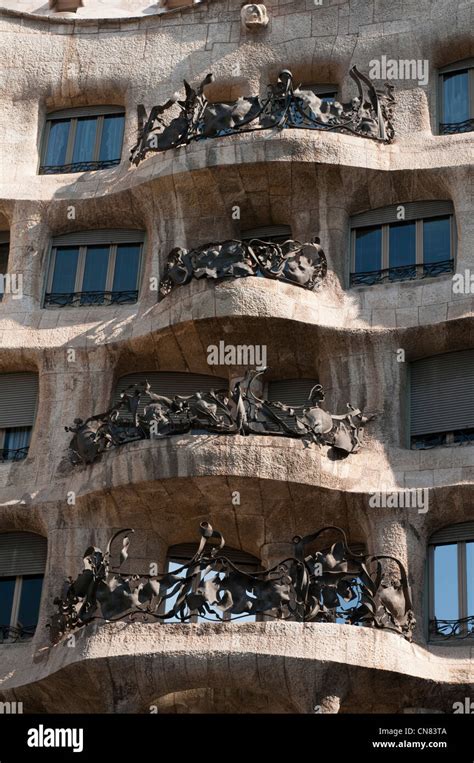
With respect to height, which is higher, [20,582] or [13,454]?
[13,454]

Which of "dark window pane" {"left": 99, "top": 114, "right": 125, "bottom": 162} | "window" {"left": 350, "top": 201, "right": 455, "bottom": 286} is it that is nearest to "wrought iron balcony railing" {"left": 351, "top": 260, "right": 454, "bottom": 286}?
"window" {"left": 350, "top": 201, "right": 455, "bottom": 286}

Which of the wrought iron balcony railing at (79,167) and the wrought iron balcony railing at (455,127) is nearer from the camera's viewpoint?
the wrought iron balcony railing at (455,127)

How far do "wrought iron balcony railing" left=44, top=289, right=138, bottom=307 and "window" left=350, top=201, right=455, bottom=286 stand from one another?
3600 millimetres

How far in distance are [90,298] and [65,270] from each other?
85 centimetres

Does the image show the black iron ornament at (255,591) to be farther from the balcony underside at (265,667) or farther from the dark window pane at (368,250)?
the dark window pane at (368,250)

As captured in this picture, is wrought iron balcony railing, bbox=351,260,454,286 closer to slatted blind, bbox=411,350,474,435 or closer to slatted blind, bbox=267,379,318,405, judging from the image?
slatted blind, bbox=411,350,474,435

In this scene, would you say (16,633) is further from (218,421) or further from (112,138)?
(112,138)

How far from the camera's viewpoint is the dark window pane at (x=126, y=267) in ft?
90.0

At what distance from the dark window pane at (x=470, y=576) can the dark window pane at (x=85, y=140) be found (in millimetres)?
9769

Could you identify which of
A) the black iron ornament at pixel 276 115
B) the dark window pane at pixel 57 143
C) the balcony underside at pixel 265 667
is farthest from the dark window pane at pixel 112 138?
the balcony underside at pixel 265 667

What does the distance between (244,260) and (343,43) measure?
17.0 feet

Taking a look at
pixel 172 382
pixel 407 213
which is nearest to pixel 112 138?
pixel 172 382

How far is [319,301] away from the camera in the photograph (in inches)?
1018

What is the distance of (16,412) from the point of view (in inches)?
1038
